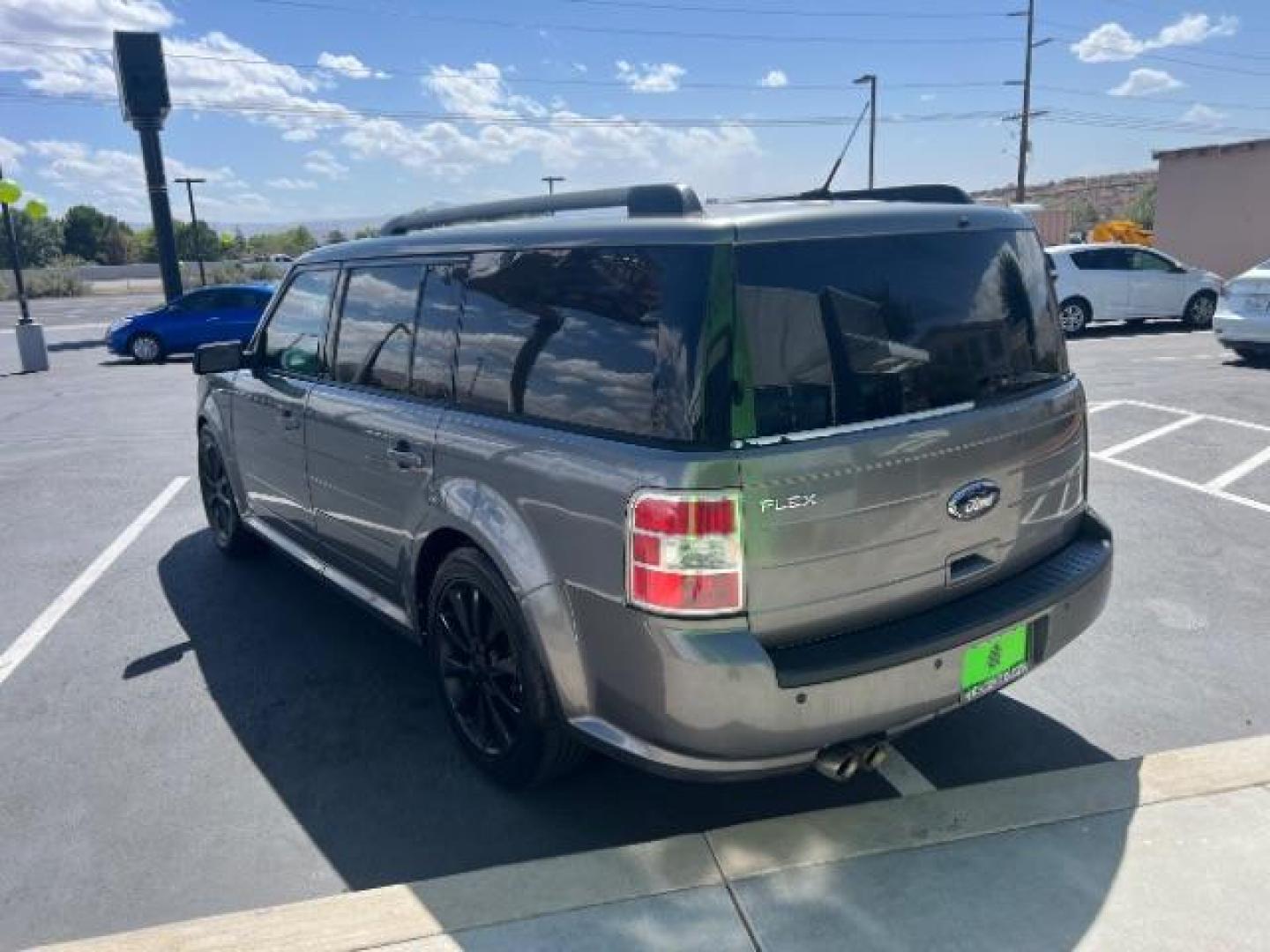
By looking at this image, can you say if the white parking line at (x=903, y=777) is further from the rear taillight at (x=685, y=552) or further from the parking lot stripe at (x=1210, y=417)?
the parking lot stripe at (x=1210, y=417)

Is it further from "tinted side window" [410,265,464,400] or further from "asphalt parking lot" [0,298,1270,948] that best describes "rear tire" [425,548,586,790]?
"tinted side window" [410,265,464,400]

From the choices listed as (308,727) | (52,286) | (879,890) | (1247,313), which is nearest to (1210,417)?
(1247,313)

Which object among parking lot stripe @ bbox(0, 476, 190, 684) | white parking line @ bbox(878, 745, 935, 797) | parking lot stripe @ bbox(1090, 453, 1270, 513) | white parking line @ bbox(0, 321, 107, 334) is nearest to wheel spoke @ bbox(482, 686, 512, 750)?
white parking line @ bbox(878, 745, 935, 797)

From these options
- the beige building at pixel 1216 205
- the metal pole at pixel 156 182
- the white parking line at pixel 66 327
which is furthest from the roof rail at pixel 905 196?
the white parking line at pixel 66 327

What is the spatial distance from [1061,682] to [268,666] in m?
3.35

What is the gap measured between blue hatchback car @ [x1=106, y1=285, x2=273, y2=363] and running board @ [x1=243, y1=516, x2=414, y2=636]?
13699mm

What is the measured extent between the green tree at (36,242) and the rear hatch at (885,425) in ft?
266

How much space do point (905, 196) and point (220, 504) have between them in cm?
422

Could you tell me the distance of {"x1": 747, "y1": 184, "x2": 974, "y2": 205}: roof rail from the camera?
11.3 ft

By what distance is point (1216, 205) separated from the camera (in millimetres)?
26078

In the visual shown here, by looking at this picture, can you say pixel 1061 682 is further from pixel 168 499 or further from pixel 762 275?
pixel 168 499

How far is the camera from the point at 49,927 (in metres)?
2.68

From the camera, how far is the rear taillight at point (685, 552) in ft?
7.93

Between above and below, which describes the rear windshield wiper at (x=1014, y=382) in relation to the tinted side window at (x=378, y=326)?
below
